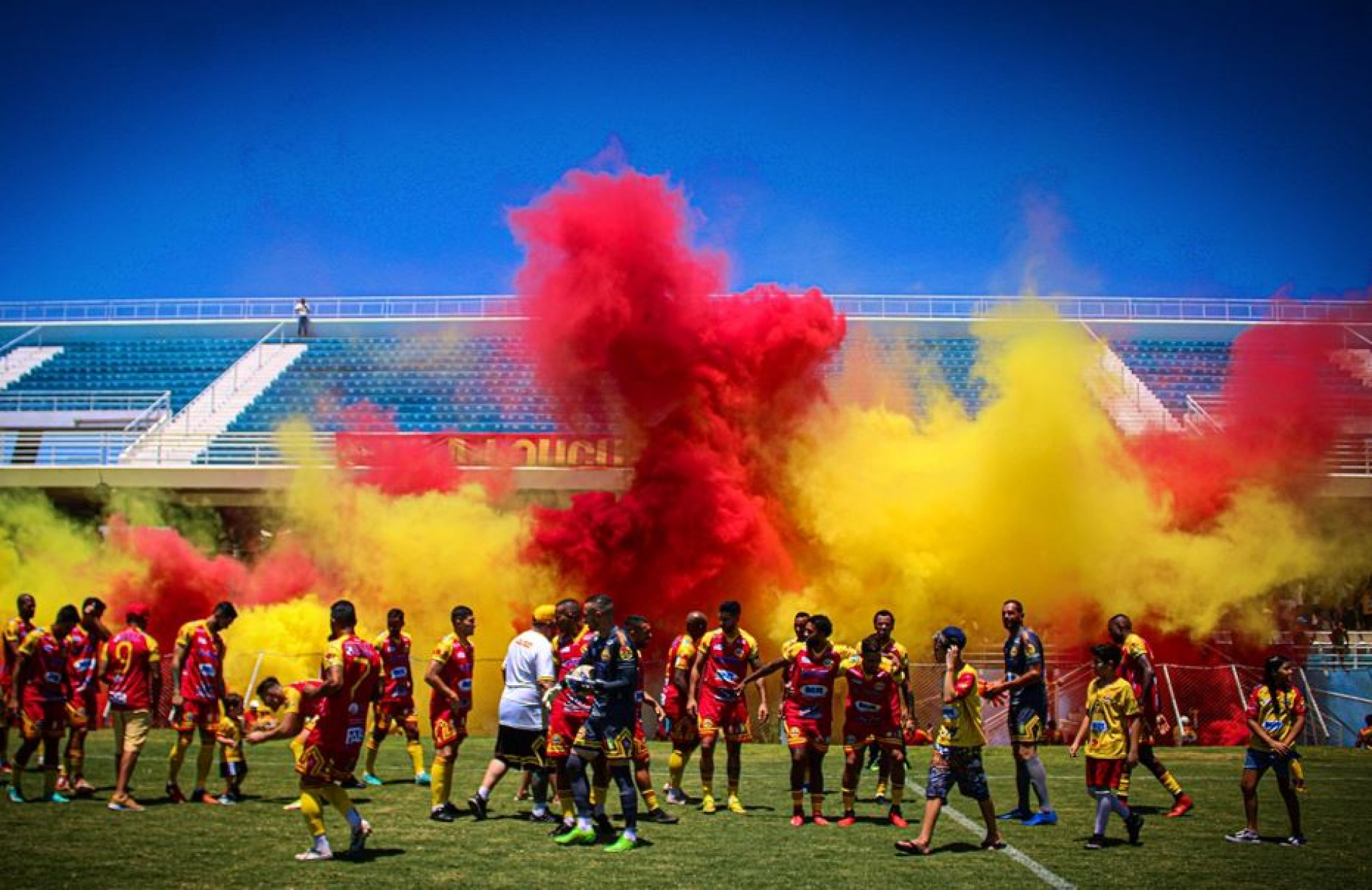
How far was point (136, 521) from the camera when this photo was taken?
30.3m

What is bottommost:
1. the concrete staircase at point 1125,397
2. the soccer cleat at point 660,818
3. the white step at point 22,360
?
the soccer cleat at point 660,818

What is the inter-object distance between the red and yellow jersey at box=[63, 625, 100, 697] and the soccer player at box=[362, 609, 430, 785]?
305 centimetres

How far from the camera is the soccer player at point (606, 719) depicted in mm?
10625

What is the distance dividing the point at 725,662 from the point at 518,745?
2449mm

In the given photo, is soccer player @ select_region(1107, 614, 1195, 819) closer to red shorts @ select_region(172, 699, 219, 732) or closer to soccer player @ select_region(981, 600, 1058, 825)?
soccer player @ select_region(981, 600, 1058, 825)

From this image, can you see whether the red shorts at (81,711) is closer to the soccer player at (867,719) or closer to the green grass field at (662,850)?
the green grass field at (662,850)

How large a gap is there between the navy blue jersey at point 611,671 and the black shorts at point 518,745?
1.35 meters

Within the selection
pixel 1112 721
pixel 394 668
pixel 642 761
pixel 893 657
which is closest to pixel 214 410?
pixel 394 668

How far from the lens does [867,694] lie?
41.3 ft

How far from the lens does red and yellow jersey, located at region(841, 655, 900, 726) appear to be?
1255 cm

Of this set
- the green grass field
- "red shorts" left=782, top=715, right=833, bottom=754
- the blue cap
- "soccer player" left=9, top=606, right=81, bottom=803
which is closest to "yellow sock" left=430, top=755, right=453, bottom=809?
the green grass field

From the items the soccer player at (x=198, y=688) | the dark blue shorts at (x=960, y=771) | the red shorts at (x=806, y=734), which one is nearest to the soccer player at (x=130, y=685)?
the soccer player at (x=198, y=688)

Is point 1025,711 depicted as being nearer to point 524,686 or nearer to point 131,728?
point 524,686

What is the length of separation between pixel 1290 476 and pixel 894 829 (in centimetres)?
1666
